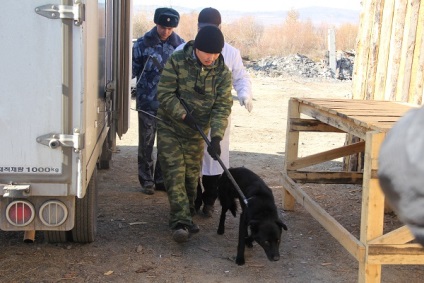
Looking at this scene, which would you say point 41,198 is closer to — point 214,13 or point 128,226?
point 128,226

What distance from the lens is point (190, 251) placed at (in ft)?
18.5

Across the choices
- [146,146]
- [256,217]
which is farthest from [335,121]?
[146,146]

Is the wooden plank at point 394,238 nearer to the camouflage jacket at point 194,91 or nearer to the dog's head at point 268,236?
the dog's head at point 268,236

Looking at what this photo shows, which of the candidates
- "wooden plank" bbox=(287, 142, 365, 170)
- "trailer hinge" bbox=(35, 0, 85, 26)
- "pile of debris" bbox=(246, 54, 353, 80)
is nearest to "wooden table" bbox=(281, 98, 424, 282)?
"wooden plank" bbox=(287, 142, 365, 170)

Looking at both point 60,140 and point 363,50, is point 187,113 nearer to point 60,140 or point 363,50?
point 60,140

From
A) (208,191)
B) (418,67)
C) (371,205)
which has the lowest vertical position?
(208,191)

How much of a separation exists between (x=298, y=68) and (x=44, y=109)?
23.9m

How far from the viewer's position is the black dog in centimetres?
501

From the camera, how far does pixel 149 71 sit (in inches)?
292

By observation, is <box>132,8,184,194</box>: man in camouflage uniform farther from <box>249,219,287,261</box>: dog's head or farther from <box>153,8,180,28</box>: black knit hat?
<box>249,219,287,261</box>: dog's head

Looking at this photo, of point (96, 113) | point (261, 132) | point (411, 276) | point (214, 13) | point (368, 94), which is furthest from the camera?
point (261, 132)

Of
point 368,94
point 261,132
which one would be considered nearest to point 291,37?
point 261,132

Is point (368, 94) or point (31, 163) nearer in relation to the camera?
point (31, 163)

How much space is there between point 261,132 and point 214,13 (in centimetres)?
675
